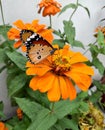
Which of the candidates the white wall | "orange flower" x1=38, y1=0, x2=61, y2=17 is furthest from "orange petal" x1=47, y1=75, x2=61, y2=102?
the white wall

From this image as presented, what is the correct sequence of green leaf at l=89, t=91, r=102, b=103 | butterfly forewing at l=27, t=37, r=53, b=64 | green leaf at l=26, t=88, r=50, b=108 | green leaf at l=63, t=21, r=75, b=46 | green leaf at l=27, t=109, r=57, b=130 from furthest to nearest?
green leaf at l=89, t=91, r=102, b=103, green leaf at l=63, t=21, r=75, b=46, green leaf at l=26, t=88, r=50, b=108, green leaf at l=27, t=109, r=57, b=130, butterfly forewing at l=27, t=37, r=53, b=64

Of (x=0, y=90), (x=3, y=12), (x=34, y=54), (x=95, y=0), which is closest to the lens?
(x=34, y=54)

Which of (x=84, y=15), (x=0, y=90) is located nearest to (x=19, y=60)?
(x=0, y=90)

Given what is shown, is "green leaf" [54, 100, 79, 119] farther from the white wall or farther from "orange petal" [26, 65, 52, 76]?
the white wall

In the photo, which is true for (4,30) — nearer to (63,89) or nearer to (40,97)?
(40,97)

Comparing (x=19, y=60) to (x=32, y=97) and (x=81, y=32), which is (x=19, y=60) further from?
(x=81, y=32)

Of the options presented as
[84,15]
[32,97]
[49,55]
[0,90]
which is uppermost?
[49,55]

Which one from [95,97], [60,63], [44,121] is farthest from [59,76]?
[95,97]
